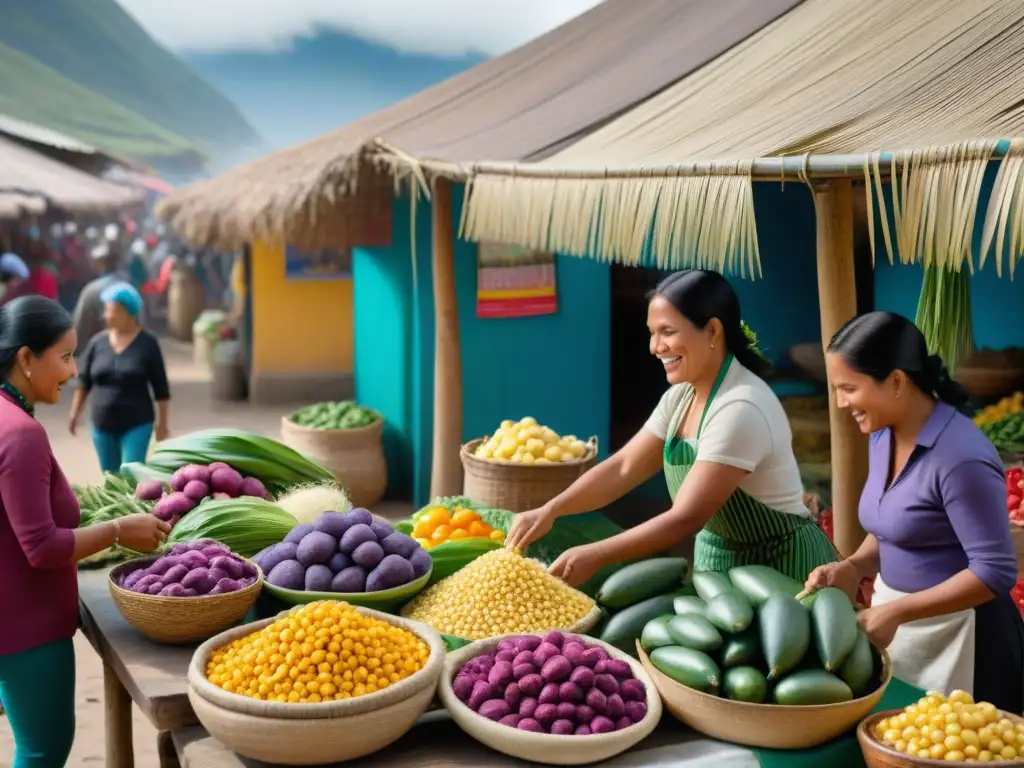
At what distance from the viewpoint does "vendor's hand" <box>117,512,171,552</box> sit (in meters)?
3.10

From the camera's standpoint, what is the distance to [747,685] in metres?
2.40

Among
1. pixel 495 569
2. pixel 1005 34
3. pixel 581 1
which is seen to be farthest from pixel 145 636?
pixel 581 1

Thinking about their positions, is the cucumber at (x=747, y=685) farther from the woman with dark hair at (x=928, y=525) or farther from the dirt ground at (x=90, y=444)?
the dirt ground at (x=90, y=444)

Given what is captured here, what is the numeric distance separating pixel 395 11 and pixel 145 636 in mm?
71131

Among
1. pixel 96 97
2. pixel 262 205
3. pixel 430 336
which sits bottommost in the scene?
pixel 430 336

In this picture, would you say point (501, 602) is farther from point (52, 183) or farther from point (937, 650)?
point (52, 183)

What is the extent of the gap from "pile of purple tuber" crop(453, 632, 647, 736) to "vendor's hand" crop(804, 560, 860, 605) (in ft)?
1.78

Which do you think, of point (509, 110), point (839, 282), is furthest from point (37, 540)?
point (509, 110)

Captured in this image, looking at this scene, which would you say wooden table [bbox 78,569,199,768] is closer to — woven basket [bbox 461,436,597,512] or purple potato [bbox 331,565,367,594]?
purple potato [bbox 331,565,367,594]

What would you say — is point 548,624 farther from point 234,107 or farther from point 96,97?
point 234,107

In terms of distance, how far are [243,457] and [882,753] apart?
2.74m

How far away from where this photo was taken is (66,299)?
20.9 metres

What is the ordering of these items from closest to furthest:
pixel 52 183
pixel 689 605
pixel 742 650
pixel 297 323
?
pixel 742 650 → pixel 689 605 → pixel 297 323 → pixel 52 183

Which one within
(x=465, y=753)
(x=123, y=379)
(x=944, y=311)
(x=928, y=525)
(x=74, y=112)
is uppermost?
(x=74, y=112)
